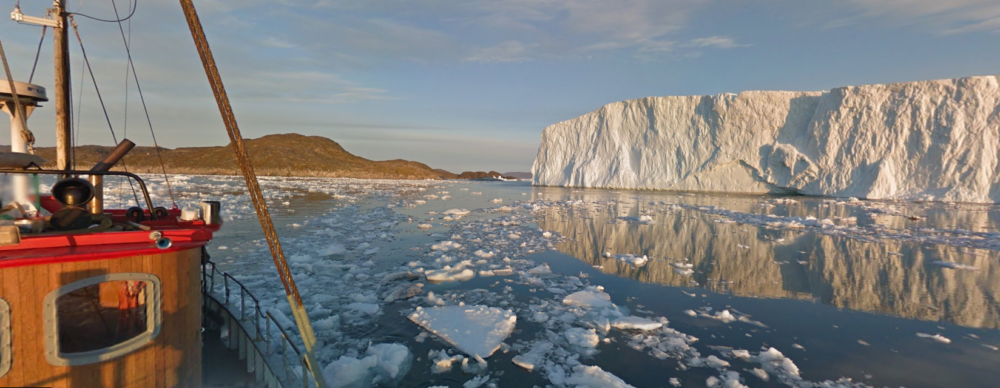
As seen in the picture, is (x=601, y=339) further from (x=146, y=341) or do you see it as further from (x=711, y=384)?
(x=146, y=341)

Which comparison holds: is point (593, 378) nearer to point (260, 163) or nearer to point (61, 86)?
point (61, 86)

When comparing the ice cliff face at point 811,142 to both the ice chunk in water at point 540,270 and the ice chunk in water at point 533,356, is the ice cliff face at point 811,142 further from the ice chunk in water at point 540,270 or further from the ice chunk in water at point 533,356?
the ice chunk in water at point 533,356

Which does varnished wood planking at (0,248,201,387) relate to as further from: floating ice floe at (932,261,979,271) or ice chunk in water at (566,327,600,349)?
floating ice floe at (932,261,979,271)

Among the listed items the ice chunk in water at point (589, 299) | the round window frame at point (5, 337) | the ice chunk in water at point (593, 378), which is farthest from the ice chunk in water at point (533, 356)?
the round window frame at point (5, 337)

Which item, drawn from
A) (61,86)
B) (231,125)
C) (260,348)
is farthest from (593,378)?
(61,86)

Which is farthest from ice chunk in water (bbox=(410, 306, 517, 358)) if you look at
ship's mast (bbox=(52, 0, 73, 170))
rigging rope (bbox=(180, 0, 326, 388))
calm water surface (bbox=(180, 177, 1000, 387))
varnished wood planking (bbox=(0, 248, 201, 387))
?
ship's mast (bbox=(52, 0, 73, 170))

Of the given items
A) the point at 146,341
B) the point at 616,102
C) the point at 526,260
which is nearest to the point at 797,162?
the point at 616,102
